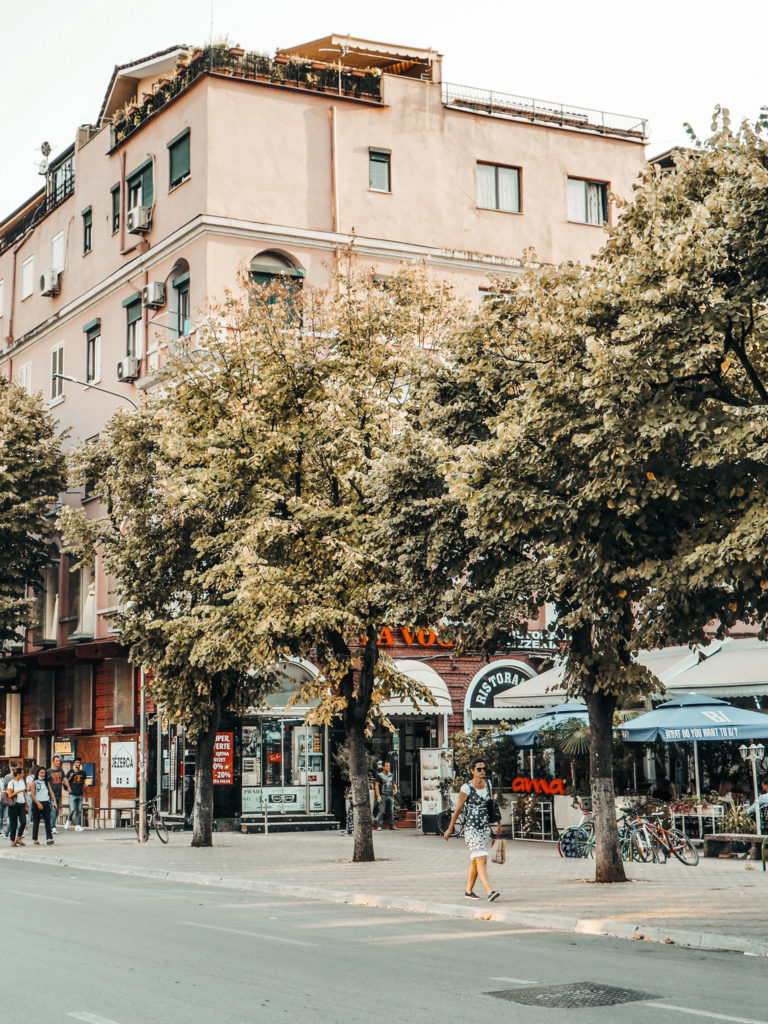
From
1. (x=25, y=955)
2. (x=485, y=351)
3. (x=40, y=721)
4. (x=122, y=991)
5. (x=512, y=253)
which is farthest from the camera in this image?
(x=40, y=721)

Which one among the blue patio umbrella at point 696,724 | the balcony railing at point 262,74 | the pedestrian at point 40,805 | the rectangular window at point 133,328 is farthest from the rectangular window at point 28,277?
the blue patio umbrella at point 696,724

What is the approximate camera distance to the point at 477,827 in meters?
17.0

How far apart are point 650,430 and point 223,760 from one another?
23267mm

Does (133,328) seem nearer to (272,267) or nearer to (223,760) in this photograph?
(272,267)

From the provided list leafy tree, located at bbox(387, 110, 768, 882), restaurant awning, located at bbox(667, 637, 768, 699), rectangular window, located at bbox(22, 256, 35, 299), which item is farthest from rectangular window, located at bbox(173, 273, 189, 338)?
leafy tree, located at bbox(387, 110, 768, 882)

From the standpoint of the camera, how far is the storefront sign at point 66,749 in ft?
136

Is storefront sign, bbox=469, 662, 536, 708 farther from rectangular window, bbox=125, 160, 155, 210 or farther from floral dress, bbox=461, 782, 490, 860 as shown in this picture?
floral dress, bbox=461, 782, 490, 860

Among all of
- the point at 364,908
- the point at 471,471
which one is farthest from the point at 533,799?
the point at 471,471

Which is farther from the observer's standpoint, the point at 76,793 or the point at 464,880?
the point at 76,793

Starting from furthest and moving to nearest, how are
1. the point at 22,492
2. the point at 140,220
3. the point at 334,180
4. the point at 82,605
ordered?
the point at 82,605 → the point at 22,492 → the point at 140,220 → the point at 334,180

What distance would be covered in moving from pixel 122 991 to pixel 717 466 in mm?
7379

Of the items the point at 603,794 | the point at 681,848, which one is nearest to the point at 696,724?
the point at 681,848

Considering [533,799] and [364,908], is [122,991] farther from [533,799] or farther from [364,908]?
[533,799]

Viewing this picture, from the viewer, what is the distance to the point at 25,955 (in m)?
11.5
